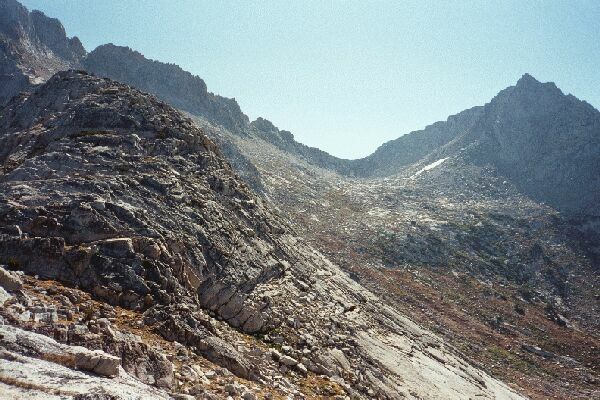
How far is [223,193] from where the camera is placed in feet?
89.2

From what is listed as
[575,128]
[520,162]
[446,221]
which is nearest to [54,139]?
[446,221]

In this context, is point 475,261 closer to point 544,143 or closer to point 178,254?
point 178,254

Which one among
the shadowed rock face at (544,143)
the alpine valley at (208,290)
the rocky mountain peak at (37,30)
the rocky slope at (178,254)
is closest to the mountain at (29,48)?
the rocky mountain peak at (37,30)

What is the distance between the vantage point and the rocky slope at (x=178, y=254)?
14633mm

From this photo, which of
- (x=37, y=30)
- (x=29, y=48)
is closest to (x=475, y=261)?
(x=29, y=48)

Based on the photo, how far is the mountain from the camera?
98.4 metres

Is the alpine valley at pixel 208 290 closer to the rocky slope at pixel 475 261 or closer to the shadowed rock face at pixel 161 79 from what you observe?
the rocky slope at pixel 475 261

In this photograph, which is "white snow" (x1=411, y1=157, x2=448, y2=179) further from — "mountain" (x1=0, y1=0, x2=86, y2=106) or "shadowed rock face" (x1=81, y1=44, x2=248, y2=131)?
"mountain" (x1=0, y1=0, x2=86, y2=106)

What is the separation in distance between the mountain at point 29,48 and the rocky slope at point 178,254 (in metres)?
84.8

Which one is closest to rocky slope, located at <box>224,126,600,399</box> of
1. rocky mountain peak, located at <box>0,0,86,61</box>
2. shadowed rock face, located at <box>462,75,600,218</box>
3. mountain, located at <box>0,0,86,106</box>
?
shadowed rock face, located at <box>462,75,600,218</box>

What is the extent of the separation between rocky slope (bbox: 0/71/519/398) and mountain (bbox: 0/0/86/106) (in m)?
84.8

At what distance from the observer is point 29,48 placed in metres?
130

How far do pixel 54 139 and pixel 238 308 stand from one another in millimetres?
16236

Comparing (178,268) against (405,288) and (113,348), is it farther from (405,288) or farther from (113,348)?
(405,288)
